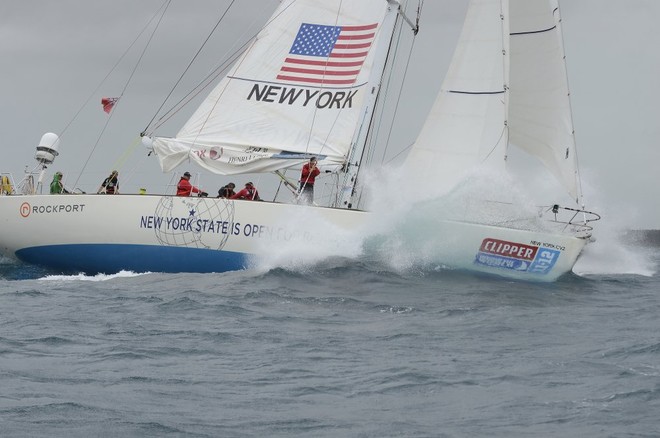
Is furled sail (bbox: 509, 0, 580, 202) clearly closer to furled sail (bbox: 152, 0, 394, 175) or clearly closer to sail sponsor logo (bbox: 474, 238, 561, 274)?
sail sponsor logo (bbox: 474, 238, 561, 274)

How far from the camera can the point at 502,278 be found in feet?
58.3

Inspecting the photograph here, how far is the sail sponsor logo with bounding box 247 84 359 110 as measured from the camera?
19.3m

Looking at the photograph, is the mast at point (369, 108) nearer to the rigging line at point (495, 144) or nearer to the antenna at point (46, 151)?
the rigging line at point (495, 144)

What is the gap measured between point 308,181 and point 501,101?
3.80 metres

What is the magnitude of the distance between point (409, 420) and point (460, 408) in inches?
23.3

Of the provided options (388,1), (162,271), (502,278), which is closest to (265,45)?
(388,1)

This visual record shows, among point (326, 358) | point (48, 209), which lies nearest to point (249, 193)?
point (48, 209)

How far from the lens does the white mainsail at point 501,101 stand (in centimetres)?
1827

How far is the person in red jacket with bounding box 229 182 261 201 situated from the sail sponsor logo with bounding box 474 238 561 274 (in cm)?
421

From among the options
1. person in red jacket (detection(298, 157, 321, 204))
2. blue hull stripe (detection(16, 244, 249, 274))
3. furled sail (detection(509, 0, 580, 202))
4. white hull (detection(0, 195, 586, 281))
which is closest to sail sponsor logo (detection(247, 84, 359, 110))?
person in red jacket (detection(298, 157, 321, 204))

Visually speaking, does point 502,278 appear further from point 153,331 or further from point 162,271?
point 153,331

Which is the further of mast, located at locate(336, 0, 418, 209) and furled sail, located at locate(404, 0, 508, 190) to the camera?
mast, located at locate(336, 0, 418, 209)

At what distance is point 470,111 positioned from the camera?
60.9 ft

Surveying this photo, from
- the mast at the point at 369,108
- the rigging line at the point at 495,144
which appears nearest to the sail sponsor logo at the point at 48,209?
the mast at the point at 369,108
